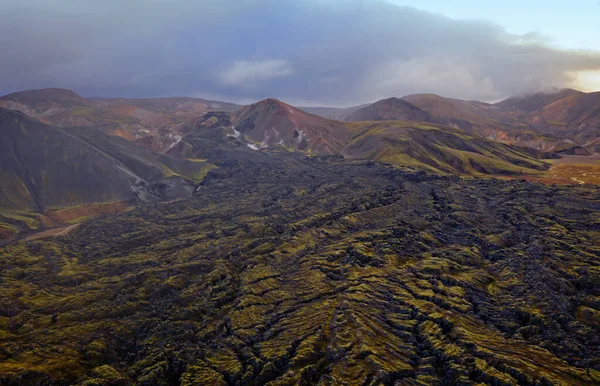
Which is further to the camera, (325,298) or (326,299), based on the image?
(325,298)

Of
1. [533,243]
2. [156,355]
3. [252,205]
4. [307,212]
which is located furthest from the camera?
[252,205]

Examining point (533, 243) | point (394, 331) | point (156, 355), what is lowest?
point (156, 355)

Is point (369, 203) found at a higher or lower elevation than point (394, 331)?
higher

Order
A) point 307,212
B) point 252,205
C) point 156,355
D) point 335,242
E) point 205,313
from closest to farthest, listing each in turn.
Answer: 1. point 156,355
2. point 205,313
3. point 335,242
4. point 307,212
5. point 252,205

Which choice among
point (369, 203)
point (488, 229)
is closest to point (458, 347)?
point (488, 229)

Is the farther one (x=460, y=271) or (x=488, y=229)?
(x=488, y=229)

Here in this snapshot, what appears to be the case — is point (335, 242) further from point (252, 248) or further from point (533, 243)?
point (533, 243)

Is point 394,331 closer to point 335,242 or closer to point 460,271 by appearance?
point 460,271

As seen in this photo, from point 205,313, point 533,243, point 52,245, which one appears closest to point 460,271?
point 533,243
